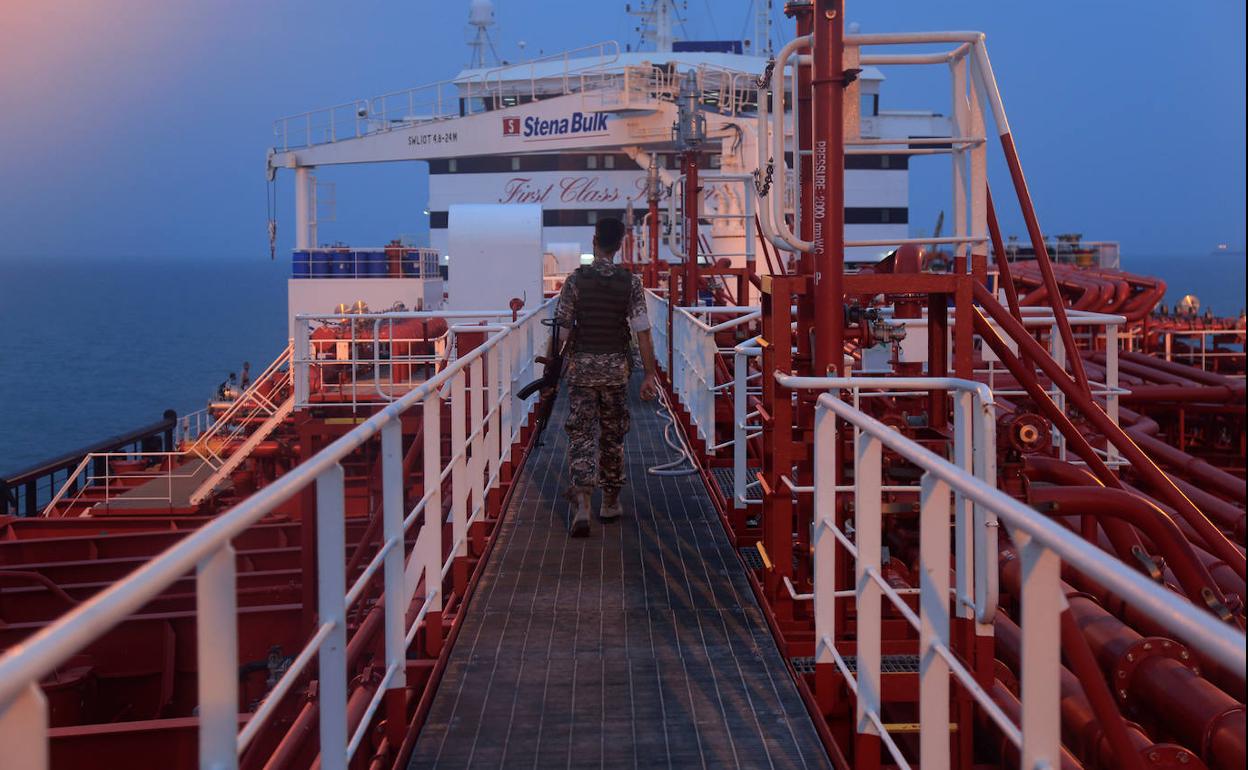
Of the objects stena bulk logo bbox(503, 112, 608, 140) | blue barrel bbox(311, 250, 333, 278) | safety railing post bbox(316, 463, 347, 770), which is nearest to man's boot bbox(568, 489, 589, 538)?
safety railing post bbox(316, 463, 347, 770)

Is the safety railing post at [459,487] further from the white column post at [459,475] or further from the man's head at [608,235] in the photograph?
the man's head at [608,235]

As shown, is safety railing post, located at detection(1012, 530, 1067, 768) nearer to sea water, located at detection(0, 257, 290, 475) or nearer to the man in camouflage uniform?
the man in camouflage uniform

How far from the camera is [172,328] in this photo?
97.0 m

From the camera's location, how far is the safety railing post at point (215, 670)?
224 centimetres

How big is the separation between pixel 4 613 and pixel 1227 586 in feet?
33.6

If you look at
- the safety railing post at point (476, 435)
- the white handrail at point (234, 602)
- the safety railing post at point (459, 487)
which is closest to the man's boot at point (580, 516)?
the safety railing post at point (476, 435)

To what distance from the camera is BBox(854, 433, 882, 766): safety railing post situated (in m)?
3.78

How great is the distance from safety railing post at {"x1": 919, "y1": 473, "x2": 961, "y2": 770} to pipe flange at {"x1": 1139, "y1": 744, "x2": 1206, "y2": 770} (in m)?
1.42

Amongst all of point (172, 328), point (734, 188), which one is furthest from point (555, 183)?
point (172, 328)

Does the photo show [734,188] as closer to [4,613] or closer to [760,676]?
[4,613]

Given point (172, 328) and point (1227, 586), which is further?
point (172, 328)

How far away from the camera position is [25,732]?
5.30 ft

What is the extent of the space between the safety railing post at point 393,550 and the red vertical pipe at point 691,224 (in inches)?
394

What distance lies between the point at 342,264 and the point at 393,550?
26.6m
